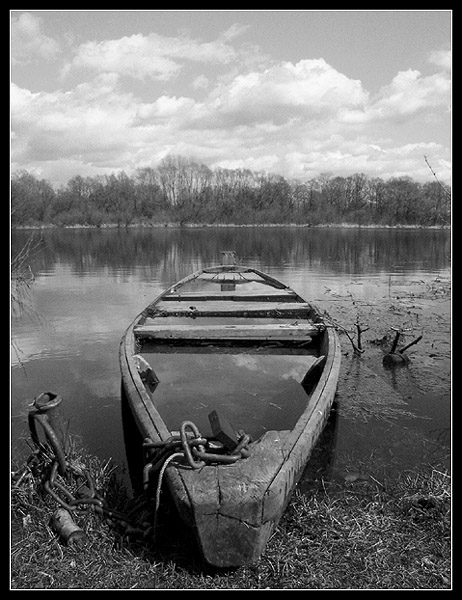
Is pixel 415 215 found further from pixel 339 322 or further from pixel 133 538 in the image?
pixel 133 538

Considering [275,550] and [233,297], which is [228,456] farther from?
[233,297]

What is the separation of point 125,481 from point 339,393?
3.46 meters

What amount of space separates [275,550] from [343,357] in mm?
5581

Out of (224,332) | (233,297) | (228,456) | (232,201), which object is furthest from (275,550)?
(232,201)

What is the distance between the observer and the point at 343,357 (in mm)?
8539

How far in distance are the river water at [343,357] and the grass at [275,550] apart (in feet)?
2.99

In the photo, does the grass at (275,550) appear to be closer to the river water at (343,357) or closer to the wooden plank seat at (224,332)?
the river water at (343,357)

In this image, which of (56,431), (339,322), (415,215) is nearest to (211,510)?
(56,431)

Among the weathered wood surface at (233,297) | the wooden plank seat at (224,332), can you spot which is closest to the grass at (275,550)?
the wooden plank seat at (224,332)

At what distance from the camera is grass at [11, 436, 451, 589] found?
303 cm

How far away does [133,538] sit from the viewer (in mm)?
3404

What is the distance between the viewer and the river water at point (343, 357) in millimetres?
5254

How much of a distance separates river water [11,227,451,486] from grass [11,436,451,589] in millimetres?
912

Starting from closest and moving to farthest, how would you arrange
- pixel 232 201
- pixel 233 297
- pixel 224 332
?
pixel 224 332, pixel 233 297, pixel 232 201
